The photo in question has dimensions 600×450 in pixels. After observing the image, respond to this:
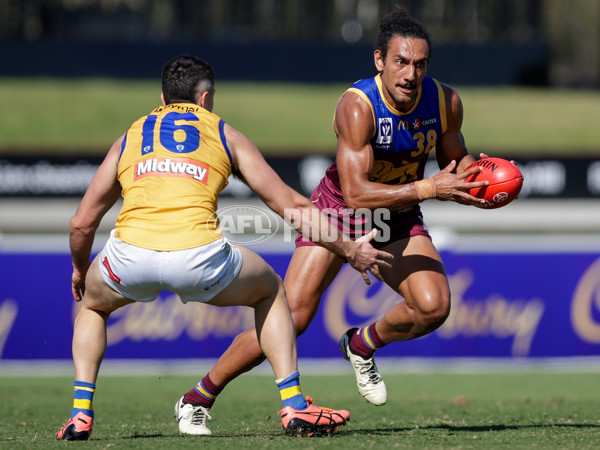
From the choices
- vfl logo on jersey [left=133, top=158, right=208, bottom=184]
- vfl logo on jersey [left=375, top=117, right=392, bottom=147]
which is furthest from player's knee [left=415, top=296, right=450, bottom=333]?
vfl logo on jersey [left=133, top=158, right=208, bottom=184]

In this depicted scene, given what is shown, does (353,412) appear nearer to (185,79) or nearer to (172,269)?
(172,269)

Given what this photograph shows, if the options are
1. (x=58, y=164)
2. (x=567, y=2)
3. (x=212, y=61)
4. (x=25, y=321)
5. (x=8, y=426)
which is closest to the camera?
(x=8, y=426)

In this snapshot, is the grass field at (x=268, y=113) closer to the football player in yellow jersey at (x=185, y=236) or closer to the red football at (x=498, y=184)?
the red football at (x=498, y=184)

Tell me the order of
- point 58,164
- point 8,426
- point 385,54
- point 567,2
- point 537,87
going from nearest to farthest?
point 385,54
point 8,426
point 58,164
point 537,87
point 567,2

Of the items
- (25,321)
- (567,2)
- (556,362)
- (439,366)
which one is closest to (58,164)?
(25,321)

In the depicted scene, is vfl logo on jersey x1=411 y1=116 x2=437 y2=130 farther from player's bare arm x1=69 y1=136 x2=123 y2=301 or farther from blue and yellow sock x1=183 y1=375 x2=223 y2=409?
blue and yellow sock x1=183 y1=375 x2=223 y2=409

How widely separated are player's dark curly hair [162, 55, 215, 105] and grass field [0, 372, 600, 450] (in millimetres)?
1906

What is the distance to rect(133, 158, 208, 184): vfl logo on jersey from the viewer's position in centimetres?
493

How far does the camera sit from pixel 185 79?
519 centimetres

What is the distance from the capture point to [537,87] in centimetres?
2753

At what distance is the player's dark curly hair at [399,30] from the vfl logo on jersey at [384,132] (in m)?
0.42

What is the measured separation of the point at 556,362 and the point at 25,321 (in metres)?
7.23

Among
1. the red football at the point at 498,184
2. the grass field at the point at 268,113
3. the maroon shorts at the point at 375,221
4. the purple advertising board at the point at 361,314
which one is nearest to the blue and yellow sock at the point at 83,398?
the maroon shorts at the point at 375,221

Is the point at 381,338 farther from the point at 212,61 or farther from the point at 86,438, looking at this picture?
the point at 212,61
